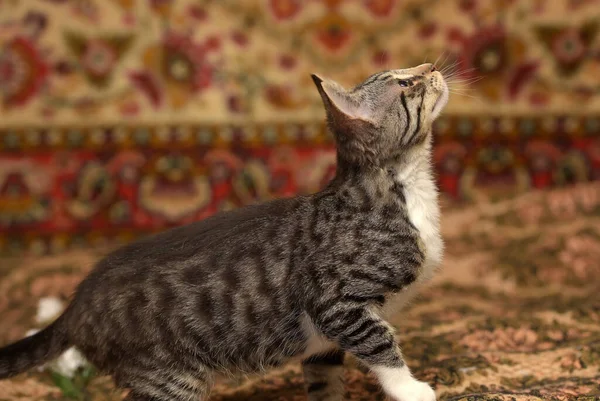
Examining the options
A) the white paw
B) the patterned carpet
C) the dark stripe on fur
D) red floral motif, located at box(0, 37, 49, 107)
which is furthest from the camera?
red floral motif, located at box(0, 37, 49, 107)

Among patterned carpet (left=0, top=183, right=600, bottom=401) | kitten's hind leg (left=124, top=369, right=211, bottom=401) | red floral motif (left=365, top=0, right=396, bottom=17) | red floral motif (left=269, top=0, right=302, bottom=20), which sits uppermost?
red floral motif (left=269, top=0, right=302, bottom=20)

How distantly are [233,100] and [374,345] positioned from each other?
4.83ft

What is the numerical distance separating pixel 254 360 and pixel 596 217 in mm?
1424

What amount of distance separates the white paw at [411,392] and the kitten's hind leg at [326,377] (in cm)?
20

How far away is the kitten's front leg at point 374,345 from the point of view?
122cm

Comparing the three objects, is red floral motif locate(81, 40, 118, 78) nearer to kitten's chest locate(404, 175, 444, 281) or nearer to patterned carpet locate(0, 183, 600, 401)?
patterned carpet locate(0, 183, 600, 401)

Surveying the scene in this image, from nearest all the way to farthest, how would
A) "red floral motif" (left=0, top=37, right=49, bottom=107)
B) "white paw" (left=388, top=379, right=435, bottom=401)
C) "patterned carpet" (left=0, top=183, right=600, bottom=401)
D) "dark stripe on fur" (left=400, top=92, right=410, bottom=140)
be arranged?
"white paw" (left=388, top=379, right=435, bottom=401), "dark stripe on fur" (left=400, top=92, right=410, bottom=140), "patterned carpet" (left=0, top=183, right=600, bottom=401), "red floral motif" (left=0, top=37, right=49, bottom=107)

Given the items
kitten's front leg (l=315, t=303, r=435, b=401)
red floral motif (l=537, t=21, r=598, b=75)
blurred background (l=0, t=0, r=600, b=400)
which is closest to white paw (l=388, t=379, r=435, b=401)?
kitten's front leg (l=315, t=303, r=435, b=401)

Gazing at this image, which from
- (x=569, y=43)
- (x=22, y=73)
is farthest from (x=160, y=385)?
(x=569, y=43)

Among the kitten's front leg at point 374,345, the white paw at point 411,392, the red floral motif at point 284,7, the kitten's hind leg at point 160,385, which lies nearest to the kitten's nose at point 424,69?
the kitten's front leg at point 374,345

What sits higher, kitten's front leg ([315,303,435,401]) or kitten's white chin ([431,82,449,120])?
kitten's white chin ([431,82,449,120])

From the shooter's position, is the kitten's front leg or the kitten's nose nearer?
the kitten's front leg

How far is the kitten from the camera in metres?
1.24

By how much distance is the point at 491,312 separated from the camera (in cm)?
196
